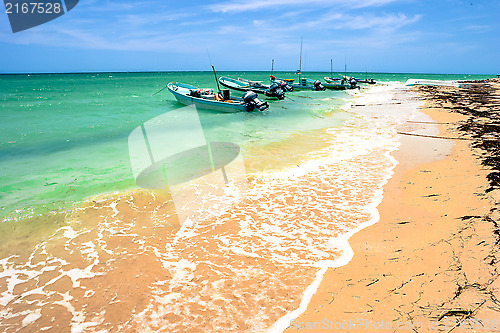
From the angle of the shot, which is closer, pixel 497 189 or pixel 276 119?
pixel 497 189

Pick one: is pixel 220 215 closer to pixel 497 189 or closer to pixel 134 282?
pixel 134 282

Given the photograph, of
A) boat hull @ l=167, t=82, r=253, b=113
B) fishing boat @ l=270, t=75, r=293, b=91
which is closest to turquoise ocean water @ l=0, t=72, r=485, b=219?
boat hull @ l=167, t=82, r=253, b=113

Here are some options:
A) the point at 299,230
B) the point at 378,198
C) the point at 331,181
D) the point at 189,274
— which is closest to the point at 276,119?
the point at 331,181

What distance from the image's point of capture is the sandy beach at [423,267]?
3273mm

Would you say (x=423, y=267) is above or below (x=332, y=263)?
above

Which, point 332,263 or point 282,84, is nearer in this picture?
point 332,263

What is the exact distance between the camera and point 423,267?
4.16m

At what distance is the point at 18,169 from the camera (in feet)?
34.2

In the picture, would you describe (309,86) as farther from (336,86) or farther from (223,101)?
(223,101)

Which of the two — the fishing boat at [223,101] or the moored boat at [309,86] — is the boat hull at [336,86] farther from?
the fishing boat at [223,101]

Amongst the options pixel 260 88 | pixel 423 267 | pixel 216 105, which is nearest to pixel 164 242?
pixel 423 267

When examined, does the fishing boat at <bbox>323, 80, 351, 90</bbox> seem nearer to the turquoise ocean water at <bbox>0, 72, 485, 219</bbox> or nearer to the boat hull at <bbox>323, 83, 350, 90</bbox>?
the boat hull at <bbox>323, 83, 350, 90</bbox>

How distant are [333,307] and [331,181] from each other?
17.2ft

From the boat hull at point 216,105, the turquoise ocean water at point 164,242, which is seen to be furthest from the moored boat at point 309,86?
the turquoise ocean water at point 164,242
